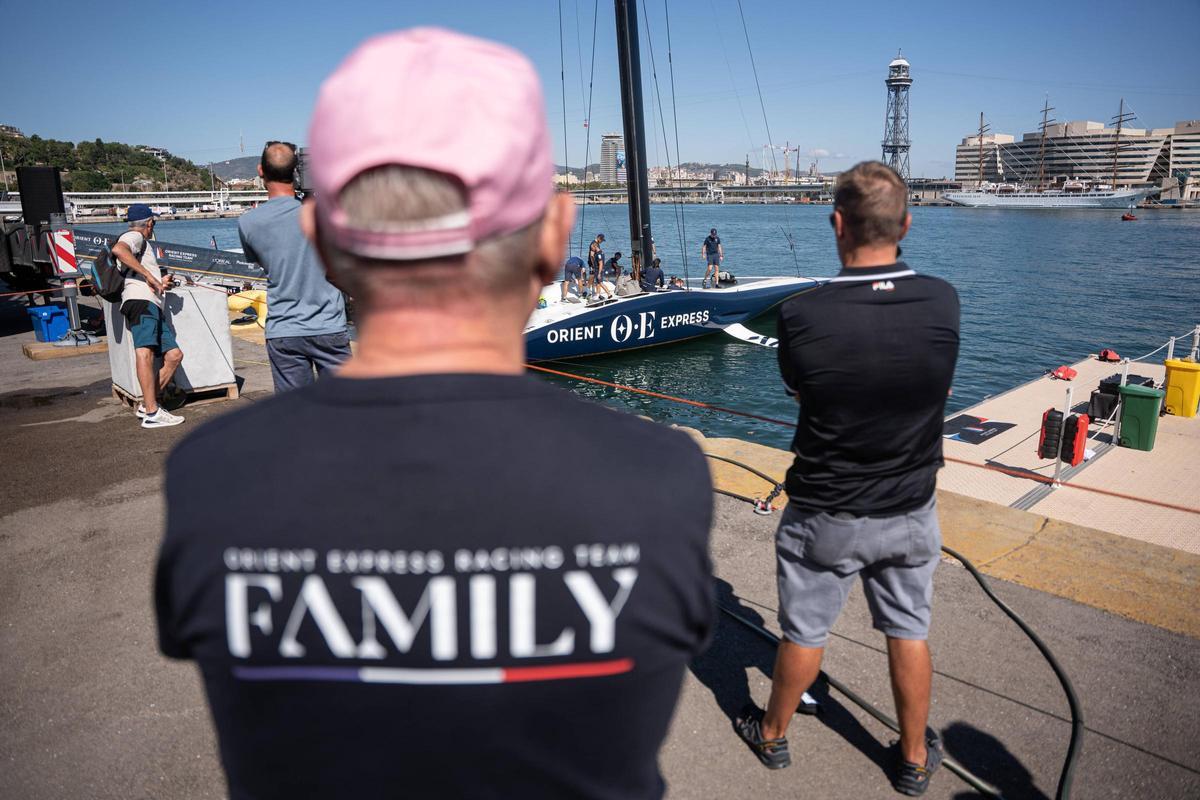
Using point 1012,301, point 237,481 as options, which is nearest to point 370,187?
point 237,481

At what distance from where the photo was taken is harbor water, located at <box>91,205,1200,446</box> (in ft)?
53.2

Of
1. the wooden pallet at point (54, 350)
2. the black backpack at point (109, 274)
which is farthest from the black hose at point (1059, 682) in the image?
the wooden pallet at point (54, 350)

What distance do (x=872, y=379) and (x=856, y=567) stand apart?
2.18ft

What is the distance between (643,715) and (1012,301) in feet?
118

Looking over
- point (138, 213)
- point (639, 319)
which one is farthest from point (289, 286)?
point (639, 319)

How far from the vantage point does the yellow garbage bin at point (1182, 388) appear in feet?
31.9

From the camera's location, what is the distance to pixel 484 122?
2.70 feet

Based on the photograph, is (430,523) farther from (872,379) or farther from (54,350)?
(54,350)

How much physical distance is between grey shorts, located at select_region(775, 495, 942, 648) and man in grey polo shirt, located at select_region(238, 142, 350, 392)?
3.01 metres

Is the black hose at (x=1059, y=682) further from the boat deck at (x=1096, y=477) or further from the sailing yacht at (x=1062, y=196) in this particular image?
the sailing yacht at (x=1062, y=196)

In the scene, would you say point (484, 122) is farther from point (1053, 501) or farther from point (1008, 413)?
point (1008, 413)

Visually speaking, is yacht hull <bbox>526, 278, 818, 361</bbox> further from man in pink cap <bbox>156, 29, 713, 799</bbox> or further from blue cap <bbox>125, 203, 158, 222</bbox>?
man in pink cap <bbox>156, 29, 713, 799</bbox>

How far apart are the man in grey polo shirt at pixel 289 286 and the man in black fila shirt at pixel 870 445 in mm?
2912

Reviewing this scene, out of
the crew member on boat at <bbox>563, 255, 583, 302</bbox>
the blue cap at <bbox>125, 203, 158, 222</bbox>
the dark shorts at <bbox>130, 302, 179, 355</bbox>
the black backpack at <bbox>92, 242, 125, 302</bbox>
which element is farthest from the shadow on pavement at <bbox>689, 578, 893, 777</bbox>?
the crew member on boat at <bbox>563, 255, 583, 302</bbox>
